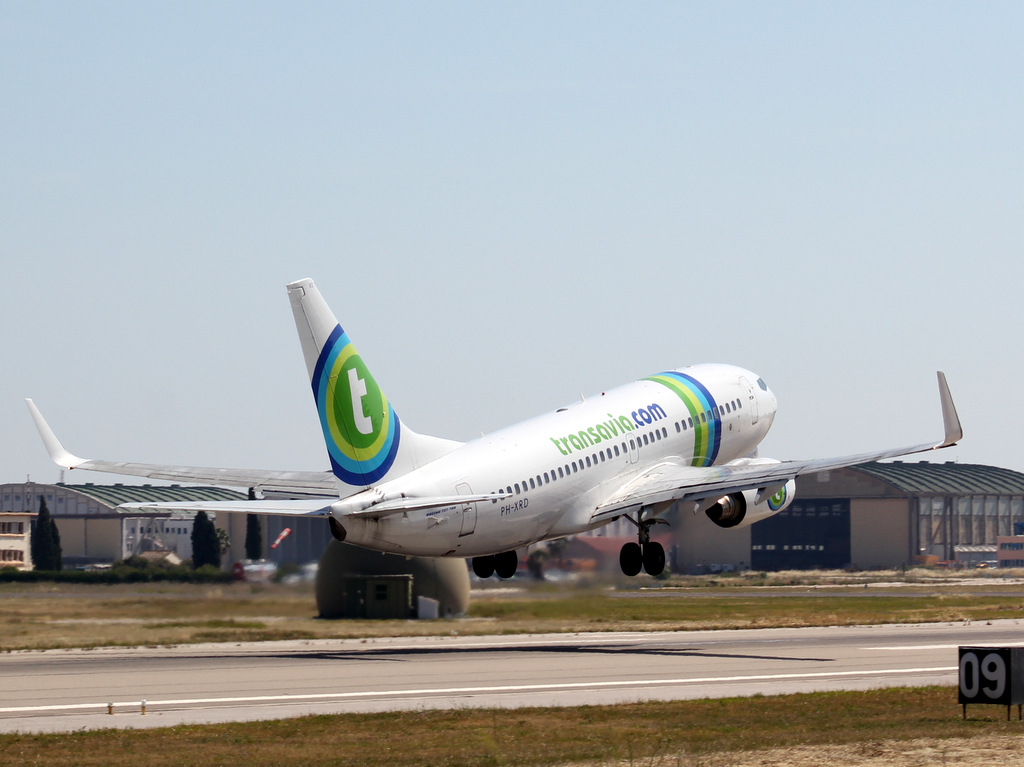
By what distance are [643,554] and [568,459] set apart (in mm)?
6016

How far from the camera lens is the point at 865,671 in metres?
43.8

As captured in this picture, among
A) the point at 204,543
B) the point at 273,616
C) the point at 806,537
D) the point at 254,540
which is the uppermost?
the point at 254,540

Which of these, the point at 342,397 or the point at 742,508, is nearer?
the point at 342,397

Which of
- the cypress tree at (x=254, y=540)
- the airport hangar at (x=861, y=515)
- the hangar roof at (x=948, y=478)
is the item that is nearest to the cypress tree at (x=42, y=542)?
the airport hangar at (x=861, y=515)

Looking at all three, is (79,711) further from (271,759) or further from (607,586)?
(607,586)

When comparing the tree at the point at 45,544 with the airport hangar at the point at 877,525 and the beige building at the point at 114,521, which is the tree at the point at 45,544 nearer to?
the beige building at the point at 114,521

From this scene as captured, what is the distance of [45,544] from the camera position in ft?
264

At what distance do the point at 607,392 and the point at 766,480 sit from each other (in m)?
7.68

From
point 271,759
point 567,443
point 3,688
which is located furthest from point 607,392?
point 271,759

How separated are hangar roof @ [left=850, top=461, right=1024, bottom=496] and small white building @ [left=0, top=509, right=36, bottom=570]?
78.6 meters

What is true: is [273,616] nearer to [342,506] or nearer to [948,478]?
[342,506]

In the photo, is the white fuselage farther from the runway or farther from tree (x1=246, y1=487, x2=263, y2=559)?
tree (x1=246, y1=487, x2=263, y2=559)

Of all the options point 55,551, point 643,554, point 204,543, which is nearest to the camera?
point 643,554

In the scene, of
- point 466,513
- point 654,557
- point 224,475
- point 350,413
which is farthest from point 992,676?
point 224,475
